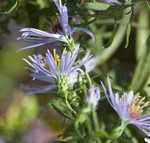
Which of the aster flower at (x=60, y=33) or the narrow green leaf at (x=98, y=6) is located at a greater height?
the narrow green leaf at (x=98, y=6)

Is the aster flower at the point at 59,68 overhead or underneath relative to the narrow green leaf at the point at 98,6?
underneath

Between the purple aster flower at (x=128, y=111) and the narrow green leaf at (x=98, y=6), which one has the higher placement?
the narrow green leaf at (x=98, y=6)

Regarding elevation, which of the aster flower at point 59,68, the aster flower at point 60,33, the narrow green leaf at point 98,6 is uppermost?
the narrow green leaf at point 98,6

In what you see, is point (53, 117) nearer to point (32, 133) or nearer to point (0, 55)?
point (32, 133)

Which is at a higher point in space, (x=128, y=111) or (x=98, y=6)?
(x=98, y=6)

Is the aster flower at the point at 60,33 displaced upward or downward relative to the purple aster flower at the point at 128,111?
upward

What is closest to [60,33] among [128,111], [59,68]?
[59,68]

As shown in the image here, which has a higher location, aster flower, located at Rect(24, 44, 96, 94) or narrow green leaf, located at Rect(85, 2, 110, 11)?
narrow green leaf, located at Rect(85, 2, 110, 11)

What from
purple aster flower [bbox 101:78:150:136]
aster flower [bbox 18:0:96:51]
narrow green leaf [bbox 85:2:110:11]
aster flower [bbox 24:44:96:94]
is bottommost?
purple aster flower [bbox 101:78:150:136]

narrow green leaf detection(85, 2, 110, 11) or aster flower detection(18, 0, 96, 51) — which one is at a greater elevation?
narrow green leaf detection(85, 2, 110, 11)

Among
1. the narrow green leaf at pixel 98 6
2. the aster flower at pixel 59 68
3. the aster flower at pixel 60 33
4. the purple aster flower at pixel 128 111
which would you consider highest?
the narrow green leaf at pixel 98 6

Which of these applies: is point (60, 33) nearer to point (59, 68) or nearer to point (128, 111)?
point (59, 68)
